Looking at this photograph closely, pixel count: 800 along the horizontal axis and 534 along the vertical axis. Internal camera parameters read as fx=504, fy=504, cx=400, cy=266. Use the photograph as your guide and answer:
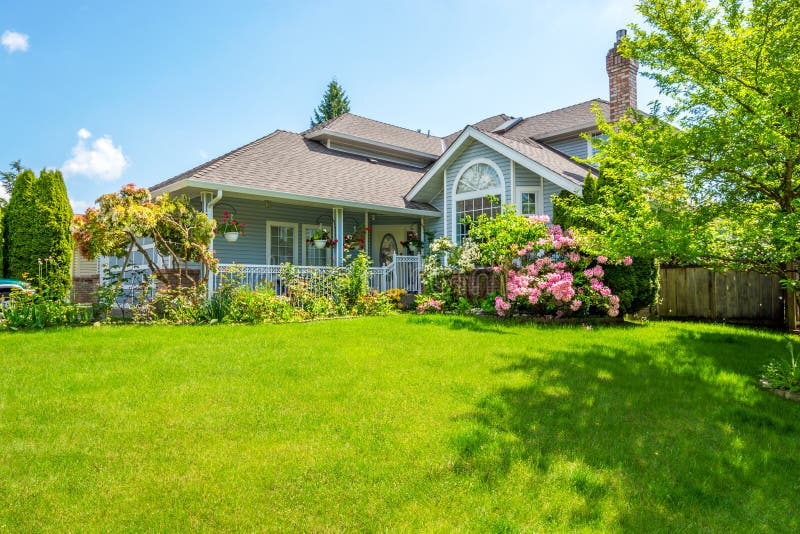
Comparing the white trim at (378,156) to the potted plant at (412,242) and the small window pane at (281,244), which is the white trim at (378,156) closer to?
the small window pane at (281,244)

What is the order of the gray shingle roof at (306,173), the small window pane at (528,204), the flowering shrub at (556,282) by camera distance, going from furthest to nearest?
the small window pane at (528,204) → the gray shingle roof at (306,173) → the flowering shrub at (556,282)

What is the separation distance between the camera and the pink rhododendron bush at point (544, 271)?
9117 millimetres

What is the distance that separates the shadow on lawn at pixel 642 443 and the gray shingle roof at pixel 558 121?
41.4 ft

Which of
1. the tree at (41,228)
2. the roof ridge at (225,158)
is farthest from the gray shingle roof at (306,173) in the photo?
the tree at (41,228)

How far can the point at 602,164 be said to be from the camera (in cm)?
767

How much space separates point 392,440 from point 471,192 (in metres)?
11.0

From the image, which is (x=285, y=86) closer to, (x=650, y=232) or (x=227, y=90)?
(x=227, y=90)

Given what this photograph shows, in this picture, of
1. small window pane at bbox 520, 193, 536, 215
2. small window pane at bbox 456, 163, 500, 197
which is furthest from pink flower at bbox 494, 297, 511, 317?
small window pane at bbox 456, 163, 500, 197

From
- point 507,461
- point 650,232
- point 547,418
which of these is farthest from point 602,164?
point 507,461

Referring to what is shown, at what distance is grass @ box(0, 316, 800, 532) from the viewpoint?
2863mm

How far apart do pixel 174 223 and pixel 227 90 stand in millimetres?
4964

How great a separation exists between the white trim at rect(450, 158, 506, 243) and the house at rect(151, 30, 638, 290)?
0.03m

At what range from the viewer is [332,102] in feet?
144

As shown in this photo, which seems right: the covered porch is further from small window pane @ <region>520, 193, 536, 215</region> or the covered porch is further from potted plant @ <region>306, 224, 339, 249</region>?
small window pane @ <region>520, 193, 536, 215</region>
